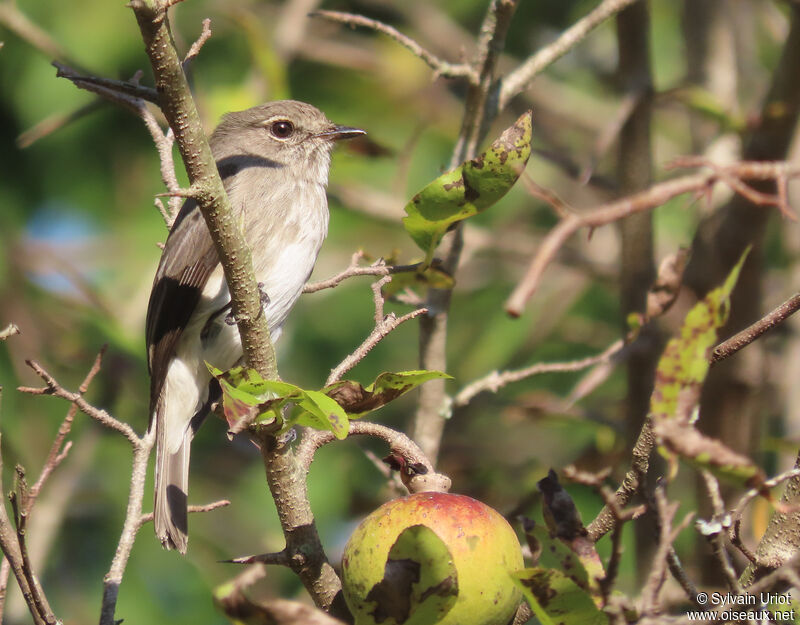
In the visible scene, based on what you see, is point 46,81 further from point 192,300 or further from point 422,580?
point 422,580

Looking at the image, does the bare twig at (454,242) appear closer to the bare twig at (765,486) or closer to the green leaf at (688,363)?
the bare twig at (765,486)

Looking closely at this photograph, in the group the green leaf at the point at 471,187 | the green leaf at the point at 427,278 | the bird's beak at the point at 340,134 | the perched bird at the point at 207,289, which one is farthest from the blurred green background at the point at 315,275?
the green leaf at the point at 471,187

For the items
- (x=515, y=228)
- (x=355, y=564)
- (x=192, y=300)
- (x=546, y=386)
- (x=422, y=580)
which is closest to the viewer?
(x=422, y=580)

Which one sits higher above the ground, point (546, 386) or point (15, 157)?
point (15, 157)

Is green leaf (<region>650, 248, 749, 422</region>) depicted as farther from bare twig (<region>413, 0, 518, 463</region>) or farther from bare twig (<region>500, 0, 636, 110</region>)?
bare twig (<region>500, 0, 636, 110</region>)

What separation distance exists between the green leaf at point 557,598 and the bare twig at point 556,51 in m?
2.01

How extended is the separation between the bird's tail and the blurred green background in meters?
0.79

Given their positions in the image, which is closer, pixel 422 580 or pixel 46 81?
pixel 422 580

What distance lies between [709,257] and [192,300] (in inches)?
82.5

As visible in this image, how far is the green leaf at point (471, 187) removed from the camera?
6.43 feet

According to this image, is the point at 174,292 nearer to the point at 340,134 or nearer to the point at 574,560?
the point at 340,134

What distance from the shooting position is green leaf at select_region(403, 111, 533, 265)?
1961 mm

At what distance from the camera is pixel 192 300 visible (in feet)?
12.9

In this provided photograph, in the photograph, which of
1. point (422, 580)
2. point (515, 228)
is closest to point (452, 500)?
point (422, 580)
